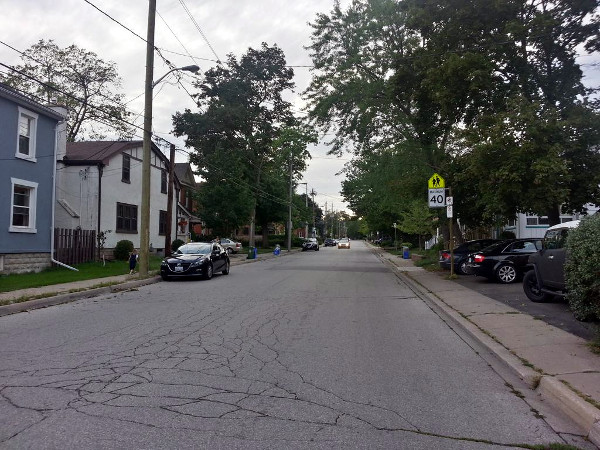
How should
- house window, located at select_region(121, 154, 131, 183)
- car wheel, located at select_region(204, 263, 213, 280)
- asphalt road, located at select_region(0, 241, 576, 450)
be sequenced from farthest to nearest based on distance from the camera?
house window, located at select_region(121, 154, 131, 183), car wheel, located at select_region(204, 263, 213, 280), asphalt road, located at select_region(0, 241, 576, 450)

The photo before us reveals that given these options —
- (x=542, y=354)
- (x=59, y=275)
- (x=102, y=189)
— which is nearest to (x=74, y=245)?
(x=59, y=275)

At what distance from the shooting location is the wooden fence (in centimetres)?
2012

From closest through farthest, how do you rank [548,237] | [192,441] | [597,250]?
[192,441], [597,250], [548,237]

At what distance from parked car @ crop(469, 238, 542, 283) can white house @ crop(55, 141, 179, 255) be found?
17289mm

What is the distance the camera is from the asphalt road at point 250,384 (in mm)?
4141

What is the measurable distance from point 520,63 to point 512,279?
7.36 m

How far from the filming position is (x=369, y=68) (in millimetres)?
22125

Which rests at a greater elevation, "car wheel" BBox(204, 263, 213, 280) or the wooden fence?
the wooden fence

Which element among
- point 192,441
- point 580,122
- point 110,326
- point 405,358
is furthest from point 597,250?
point 580,122

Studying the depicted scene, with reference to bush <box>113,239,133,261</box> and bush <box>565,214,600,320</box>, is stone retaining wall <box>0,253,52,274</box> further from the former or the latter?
bush <box>565,214,600,320</box>

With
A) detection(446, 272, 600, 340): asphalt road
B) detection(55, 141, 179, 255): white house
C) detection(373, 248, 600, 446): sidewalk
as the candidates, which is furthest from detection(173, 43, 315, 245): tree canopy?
detection(373, 248, 600, 446): sidewalk

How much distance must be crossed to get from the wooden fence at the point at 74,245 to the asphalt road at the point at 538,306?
15694mm

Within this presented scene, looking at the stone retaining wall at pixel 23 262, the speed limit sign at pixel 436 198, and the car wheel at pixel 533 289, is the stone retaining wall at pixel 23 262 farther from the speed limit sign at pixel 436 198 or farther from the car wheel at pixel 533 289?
the car wheel at pixel 533 289

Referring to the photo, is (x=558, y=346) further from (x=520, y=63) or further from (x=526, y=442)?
(x=520, y=63)
